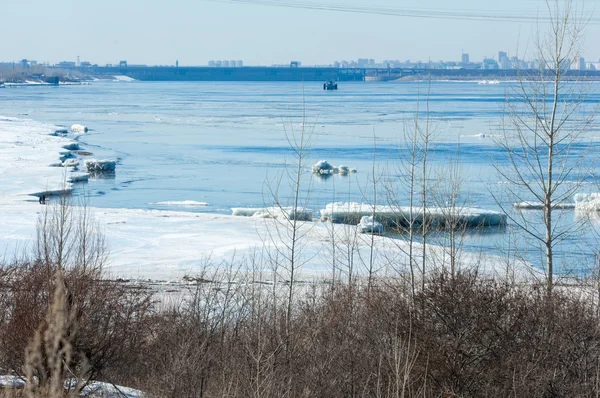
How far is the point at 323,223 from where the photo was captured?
2273 cm

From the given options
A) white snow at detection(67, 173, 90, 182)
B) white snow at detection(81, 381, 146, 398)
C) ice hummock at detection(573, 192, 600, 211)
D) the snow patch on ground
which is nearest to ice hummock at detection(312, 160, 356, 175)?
the snow patch on ground

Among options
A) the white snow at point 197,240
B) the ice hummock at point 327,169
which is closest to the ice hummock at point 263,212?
the white snow at point 197,240

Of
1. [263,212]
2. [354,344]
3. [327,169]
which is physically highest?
[354,344]

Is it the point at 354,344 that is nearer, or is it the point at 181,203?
the point at 354,344

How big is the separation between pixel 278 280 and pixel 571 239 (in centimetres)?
857

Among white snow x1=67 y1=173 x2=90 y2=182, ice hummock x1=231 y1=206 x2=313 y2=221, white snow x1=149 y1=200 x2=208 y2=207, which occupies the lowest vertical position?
white snow x1=149 y1=200 x2=208 y2=207

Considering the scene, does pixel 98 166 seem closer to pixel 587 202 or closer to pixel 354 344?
pixel 587 202

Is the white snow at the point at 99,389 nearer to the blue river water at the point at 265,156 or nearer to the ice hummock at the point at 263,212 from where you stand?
the blue river water at the point at 265,156

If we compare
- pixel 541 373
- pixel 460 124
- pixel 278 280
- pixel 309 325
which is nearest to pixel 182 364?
pixel 309 325

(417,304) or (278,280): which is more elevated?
(417,304)

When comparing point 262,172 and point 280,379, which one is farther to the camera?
point 262,172

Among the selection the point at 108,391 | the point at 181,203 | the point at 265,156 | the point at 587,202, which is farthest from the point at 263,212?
the point at 265,156

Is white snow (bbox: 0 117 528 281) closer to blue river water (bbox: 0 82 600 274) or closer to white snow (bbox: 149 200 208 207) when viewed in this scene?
blue river water (bbox: 0 82 600 274)

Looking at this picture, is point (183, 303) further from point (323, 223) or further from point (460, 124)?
point (460, 124)
